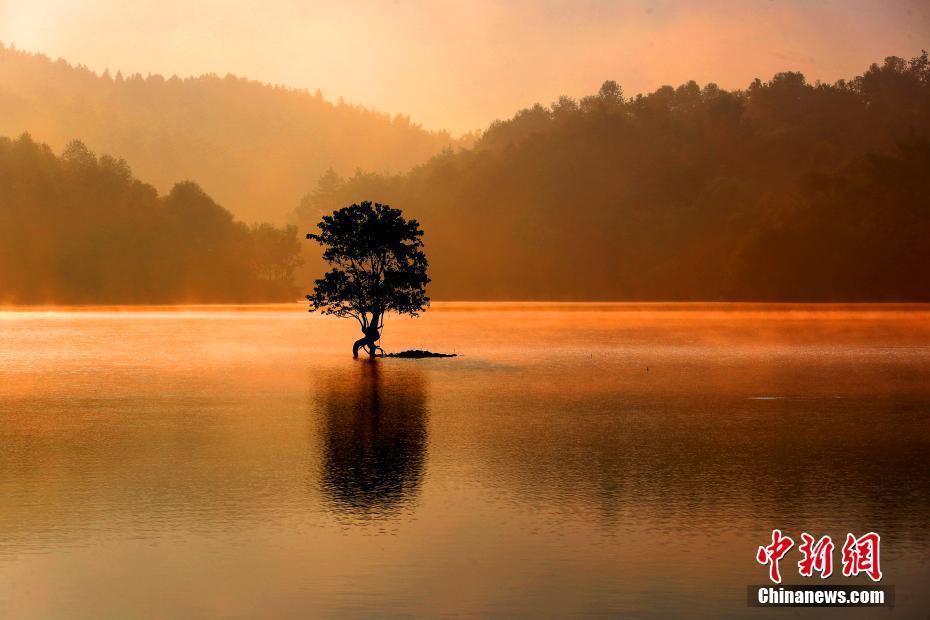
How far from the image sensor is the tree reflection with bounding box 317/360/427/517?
2105 cm

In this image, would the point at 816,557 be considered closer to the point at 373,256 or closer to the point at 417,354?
the point at 373,256

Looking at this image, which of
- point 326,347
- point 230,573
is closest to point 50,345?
point 326,347

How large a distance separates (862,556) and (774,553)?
1.19 m

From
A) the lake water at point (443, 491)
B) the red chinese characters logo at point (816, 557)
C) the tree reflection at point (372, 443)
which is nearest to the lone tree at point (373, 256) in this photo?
the lake water at point (443, 491)

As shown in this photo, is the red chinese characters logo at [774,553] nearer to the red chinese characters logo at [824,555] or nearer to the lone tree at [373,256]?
the red chinese characters logo at [824,555]

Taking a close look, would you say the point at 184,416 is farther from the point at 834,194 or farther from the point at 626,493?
the point at 834,194

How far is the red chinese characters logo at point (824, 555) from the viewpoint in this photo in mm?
15773

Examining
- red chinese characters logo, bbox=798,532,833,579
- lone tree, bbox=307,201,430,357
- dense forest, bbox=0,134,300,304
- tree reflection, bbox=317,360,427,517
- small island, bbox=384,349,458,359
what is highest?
dense forest, bbox=0,134,300,304

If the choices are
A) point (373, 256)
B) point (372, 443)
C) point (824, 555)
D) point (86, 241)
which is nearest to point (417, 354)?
point (373, 256)

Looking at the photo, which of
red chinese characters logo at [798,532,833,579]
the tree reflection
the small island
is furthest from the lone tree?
red chinese characters logo at [798,532,833,579]

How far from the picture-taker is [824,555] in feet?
53.5

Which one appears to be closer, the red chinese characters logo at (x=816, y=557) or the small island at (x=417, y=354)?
the red chinese characters logo at (x=816, y=557)

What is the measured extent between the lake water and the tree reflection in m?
0.11

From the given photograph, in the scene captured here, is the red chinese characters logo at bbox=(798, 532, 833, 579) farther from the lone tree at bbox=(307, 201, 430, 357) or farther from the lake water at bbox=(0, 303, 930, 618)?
the lone tree at bbox=(307, 201, 430, 357)
